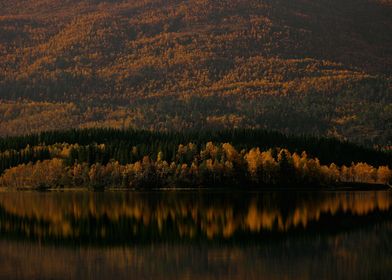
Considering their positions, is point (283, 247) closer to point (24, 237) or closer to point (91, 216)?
point (24, 237)

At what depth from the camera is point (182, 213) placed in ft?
460

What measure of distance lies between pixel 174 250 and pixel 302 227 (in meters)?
25.5

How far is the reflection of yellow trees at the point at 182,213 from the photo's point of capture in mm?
118281

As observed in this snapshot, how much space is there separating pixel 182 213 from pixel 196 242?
35560 millimetres

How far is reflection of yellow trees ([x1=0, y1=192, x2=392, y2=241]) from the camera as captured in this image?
11828 centimetres

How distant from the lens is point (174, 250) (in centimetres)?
9900

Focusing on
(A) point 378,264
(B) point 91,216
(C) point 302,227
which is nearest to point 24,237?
(B) point 91,216

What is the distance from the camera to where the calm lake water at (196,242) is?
284 ft

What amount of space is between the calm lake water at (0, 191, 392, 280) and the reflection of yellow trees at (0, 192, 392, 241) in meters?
0.14

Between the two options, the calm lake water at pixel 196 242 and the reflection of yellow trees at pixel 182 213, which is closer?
the calm lake water at pixel 196 242

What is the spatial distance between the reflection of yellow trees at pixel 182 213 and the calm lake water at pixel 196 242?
0.47ft

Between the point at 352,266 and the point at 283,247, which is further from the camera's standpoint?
the point at 283,247

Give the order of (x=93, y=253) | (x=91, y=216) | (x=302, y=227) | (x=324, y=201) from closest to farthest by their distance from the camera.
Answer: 1. (x=93, y=253)
2. (x=302, y=227)
3. (x=91, y=216)
4. (x=324, y=201)

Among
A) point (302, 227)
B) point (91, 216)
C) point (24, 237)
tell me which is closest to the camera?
point (24, 237)
